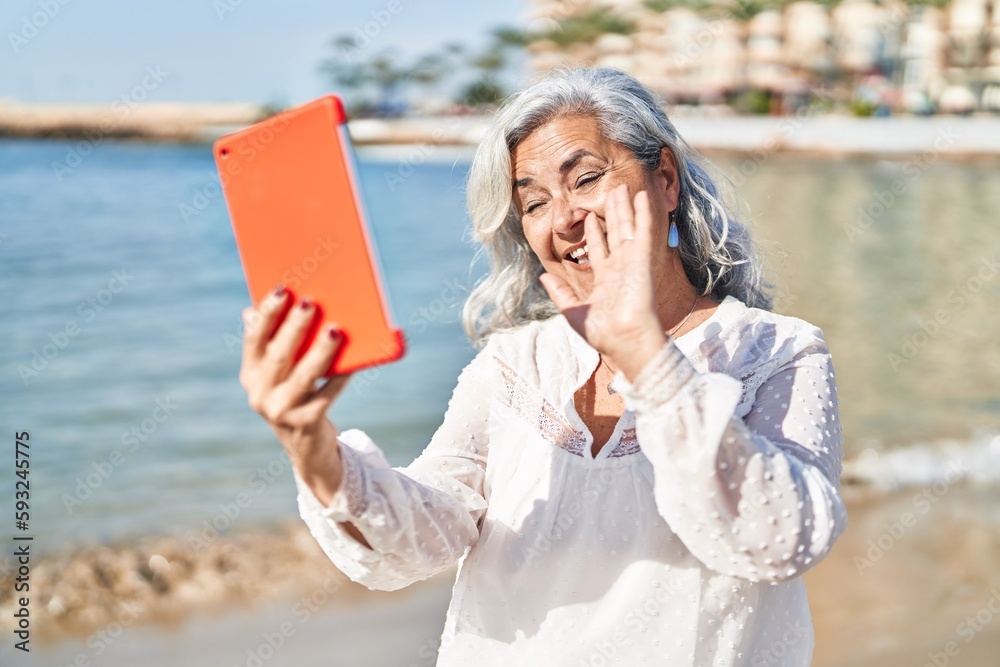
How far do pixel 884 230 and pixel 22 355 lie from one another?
1670 centimetres

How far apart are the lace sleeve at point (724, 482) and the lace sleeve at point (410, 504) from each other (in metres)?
0.39

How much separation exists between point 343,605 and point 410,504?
127 inches

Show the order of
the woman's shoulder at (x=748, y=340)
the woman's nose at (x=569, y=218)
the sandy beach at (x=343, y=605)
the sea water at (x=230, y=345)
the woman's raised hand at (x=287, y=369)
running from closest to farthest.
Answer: the woman's raised hand at (x=287, y=369) → the woman's shoulder at (x=748, y=340) → the woman's nose at (x=569, y=218) → the sandy beach at (x=343, y=605) → the sea water at (x=230, y=345)

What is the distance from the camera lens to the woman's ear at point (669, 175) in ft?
6.11

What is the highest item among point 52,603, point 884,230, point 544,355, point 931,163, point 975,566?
point 544,355

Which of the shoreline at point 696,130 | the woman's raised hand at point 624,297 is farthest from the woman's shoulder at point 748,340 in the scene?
the shoreline at point 696,130

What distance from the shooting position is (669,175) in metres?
1.89

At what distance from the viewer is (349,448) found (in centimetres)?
136

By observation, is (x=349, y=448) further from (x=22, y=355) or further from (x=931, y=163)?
(x=931, y=163)

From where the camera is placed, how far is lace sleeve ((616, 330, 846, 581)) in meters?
1.25

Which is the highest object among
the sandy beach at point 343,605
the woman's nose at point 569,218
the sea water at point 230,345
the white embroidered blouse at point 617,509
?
the woman's nose at point 569,218

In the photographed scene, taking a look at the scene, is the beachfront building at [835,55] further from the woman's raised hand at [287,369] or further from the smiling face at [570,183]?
the woman's raised hand at [287,369]

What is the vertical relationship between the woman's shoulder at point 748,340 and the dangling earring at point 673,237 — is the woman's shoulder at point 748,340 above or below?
below

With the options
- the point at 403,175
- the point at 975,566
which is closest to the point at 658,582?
the point at 975,566
